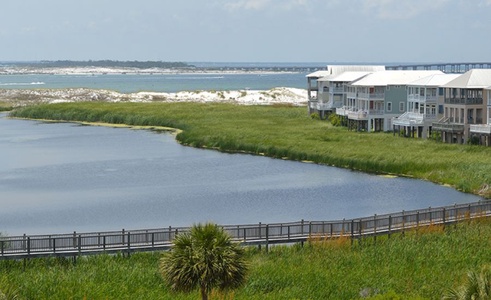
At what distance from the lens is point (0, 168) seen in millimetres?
71062

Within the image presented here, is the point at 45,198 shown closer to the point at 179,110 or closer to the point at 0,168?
the point at 0,168

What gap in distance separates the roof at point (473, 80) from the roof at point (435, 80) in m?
2.55

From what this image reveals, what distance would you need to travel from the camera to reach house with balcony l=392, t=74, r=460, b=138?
7975 centimetres

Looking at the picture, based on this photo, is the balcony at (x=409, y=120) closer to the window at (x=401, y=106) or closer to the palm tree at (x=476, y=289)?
the window at (x=401, y=106)

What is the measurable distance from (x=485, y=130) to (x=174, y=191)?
26.1 m

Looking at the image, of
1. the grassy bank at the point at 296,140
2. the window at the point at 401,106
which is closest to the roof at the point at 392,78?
the window at the point at 401,106

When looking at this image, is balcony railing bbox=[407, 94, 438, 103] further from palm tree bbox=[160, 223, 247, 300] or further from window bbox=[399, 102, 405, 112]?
palm tree bbox=[160, 223, 247, 300]

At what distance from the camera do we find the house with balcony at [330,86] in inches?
3994

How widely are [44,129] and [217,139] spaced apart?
31.3m

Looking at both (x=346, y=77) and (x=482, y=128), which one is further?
(x=346, y=77)

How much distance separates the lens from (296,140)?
79.1m

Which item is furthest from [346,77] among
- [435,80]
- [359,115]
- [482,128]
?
[482,128]

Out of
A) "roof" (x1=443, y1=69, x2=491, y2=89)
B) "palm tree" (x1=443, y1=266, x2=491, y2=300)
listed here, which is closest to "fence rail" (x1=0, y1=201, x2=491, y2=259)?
"palm tree" (x1=443, y1=266, x2=491, y2=300)

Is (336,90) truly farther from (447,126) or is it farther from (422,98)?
(447,126)
